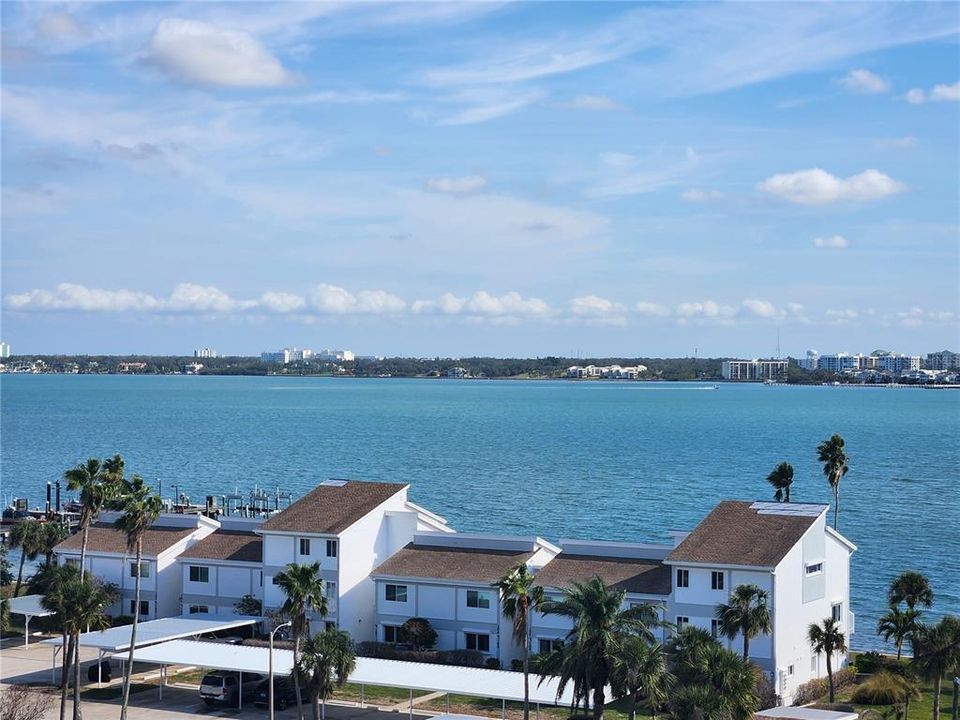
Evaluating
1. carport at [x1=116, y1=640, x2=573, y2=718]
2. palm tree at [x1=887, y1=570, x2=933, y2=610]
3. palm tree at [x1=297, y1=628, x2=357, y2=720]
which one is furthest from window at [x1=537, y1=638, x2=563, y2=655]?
palm tree at [x1=887, y1=570, x2=933, y2=610]

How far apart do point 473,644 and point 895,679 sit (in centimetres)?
1985

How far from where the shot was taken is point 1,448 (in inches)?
7736

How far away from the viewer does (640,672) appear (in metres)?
43.4

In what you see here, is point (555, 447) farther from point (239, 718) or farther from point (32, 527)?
point (239, 718)

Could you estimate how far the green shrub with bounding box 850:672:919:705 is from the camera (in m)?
54.1

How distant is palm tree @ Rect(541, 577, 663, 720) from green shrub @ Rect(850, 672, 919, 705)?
594 inches

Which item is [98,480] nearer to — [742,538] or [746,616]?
[742,538]

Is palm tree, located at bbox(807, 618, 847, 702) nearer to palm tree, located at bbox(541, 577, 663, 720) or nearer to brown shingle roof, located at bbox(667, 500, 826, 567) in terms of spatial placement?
brown shingle roof, located at bbox(667, 500, 826, 567)

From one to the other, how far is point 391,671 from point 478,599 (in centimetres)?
931

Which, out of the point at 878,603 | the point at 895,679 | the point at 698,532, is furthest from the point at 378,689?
the point at 878,603

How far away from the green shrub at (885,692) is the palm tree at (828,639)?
1374 mm

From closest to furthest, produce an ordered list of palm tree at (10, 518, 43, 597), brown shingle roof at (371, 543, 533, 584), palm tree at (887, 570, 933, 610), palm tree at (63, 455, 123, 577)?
palm tree at (63, 455, 123, 577) → brown shingle roof at (371, 543, 533, 584) → palm tree at (887, 570, 933, 610) → palm tree at (10, 518, 43, 597)

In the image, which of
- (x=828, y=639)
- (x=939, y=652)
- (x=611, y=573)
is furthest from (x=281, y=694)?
(x=939, y=652)

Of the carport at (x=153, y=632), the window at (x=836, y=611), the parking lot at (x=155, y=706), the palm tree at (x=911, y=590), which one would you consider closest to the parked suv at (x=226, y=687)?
the parking lot at (x=155, y=706)
